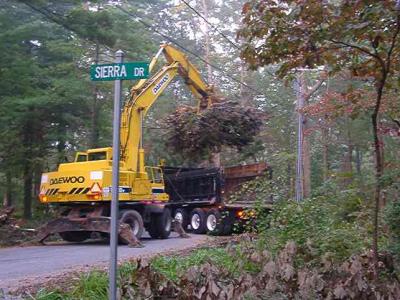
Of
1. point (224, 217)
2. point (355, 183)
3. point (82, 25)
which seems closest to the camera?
point (355, 183)

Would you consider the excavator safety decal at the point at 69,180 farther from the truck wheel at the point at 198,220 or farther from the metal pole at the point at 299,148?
the truck wheel at the point at 198,220

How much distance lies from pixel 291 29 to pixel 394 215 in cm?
268

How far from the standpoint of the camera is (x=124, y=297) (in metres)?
6.39

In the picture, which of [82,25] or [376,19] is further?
[82,25]

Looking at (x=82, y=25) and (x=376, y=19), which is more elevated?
(x=82, y=25)

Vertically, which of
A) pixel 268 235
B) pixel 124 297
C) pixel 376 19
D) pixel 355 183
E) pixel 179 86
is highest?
pixel 179 86

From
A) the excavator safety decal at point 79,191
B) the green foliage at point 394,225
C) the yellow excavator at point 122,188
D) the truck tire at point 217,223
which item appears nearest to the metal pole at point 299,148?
the truck tire at point 217,223

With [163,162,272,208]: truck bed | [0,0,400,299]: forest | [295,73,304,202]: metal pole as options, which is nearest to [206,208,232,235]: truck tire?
[163,162,272,208]: truck bed

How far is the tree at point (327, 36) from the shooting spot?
6.86m

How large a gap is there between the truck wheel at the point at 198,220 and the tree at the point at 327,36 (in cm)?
1575

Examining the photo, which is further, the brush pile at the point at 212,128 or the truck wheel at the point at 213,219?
the truck wheel at the point at 213,219

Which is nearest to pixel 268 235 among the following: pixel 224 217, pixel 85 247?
pixel 85 247

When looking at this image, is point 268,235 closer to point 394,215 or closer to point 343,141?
point 394,215

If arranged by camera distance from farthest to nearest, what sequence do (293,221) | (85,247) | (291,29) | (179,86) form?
1. (179,86)
2. (85,247)
3. (293,221)
4. (291,29)
